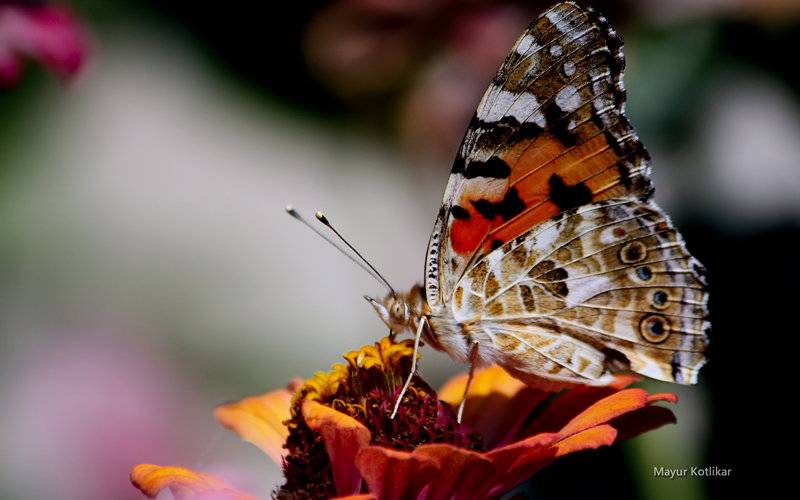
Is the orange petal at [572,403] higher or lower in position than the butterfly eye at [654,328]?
lower

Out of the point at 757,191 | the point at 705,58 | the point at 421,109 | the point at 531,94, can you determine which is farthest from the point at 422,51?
the point at 531,94

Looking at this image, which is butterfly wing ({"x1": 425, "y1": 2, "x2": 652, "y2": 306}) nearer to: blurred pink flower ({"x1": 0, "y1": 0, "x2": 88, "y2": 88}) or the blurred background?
the blurred background

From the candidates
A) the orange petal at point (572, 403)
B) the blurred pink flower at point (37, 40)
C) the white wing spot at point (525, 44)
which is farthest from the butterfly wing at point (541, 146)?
the blurred pink flower at point (37, 40)

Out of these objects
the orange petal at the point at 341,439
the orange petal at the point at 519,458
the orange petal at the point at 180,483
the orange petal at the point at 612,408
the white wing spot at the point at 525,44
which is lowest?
the orange petal at the point at 180,483

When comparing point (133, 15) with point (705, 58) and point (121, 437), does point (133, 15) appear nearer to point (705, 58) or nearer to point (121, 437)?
point (705, 58)

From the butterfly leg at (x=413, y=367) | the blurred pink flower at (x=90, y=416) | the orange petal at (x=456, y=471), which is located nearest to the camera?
the blurred pink flower at (x=90, y=416)

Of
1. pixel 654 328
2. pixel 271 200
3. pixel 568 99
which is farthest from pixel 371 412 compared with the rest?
pixel 271 200

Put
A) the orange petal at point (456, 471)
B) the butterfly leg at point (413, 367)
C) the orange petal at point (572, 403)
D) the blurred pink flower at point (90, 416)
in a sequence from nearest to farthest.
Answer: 1. the blurred pink flower at point (90, 416)
2. the orange petal at point (456, 471)
3. the butterfly leg at point (413, 367)
4. the orange petal at point (572, 403)

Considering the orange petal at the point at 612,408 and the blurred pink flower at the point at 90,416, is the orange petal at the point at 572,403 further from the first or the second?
the blurred pink flower at the point at 90,416
